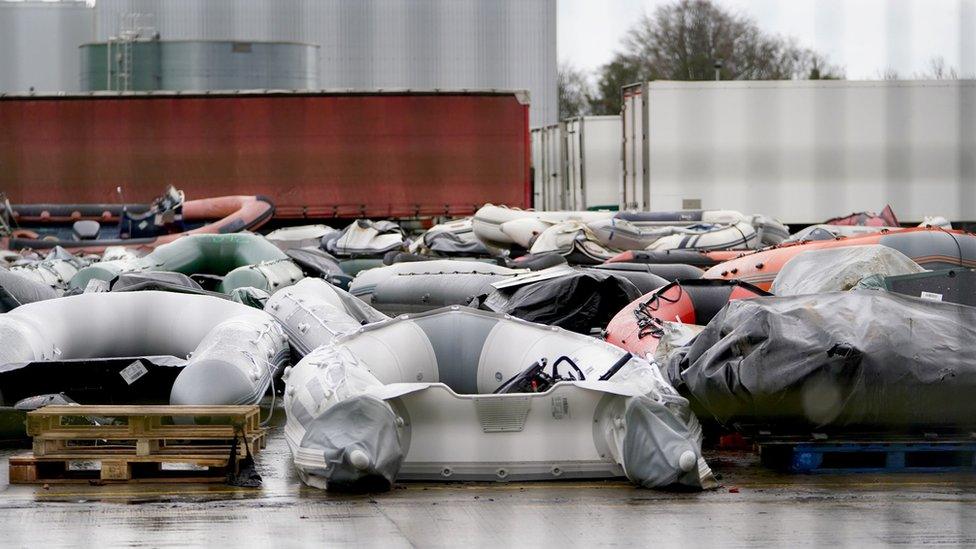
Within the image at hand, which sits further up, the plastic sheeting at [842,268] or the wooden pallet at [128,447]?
the plastic sheeting at [842,268]

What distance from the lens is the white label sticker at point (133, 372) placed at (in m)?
7.29

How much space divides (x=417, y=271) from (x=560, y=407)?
6.66 metres

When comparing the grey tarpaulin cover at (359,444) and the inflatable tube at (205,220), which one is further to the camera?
the inflatable tube at (205,220)

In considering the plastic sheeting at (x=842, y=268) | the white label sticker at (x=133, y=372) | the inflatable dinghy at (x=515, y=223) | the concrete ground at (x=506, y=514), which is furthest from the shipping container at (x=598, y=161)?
the concrete ground at (x=506, y=514)

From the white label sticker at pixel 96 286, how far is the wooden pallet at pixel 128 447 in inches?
193

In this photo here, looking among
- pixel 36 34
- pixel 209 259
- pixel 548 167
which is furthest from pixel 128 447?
pixel 548 167

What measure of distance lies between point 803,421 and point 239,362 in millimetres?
3215

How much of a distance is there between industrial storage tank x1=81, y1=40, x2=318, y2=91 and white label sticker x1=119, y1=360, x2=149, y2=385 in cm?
1723

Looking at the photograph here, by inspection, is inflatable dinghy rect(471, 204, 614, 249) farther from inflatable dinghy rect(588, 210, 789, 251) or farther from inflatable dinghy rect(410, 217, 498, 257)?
inflatable dinghy rect(588, 210, 789, 251)

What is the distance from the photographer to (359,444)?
5.47 meters

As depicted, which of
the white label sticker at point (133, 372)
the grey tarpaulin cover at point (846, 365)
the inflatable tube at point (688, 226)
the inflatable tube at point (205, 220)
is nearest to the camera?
the grey tarpaulin cover at point (846, 365)

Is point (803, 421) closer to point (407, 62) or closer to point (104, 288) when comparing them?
point (407, 62)

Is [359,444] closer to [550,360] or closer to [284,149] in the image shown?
[550,360]

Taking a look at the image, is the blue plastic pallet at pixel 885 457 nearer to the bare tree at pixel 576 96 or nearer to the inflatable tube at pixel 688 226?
the inflatable tube at pixel 688 226
